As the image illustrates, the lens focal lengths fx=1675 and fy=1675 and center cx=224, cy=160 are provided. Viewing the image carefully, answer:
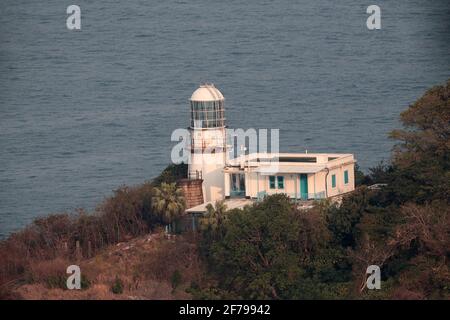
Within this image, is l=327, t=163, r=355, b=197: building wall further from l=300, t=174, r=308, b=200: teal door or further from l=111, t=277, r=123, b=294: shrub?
l=111, t=277, r=123, b=294: shrub

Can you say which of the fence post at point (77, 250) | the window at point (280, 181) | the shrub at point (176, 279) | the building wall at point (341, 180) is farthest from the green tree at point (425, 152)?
the fence post at point (77, 250)

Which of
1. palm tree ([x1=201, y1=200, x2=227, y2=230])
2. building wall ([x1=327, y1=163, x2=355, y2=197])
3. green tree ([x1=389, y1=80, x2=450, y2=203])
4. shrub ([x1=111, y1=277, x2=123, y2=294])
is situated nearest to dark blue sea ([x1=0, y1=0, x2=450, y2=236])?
building wall ([x1=327, y1=163, x2=355, y2=197])

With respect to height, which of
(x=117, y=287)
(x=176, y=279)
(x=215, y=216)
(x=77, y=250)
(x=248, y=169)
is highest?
(x=248, y=169)

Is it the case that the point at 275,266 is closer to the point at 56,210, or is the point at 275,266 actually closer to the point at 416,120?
the point at 416,120

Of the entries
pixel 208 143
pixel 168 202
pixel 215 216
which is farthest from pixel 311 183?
pixel 168 202

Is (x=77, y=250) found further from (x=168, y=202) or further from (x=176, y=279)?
(x=176, y=279)

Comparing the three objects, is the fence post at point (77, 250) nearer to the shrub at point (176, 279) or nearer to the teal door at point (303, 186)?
the shrub at point (176, 279)
